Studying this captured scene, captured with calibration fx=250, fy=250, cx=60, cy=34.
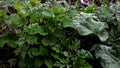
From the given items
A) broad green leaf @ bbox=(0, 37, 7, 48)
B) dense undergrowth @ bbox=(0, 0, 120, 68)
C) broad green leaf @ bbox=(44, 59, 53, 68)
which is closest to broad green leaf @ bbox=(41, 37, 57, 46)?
dense undergrowth @ bbox=(0, 0, 120, 68)

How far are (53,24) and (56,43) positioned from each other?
0.14m

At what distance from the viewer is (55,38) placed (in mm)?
1734

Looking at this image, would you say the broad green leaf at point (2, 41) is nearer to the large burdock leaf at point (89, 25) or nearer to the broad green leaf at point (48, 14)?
the broad green leaf at point (48, 14)

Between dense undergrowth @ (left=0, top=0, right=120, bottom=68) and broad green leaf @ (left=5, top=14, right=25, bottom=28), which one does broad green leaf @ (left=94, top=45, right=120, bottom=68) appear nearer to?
dense undergrowth @ (left=0, top=0, right=120, bottom=68)

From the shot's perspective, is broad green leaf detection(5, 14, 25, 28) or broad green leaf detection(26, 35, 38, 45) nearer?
broad green leaf detection(26, 35, 38, 45)

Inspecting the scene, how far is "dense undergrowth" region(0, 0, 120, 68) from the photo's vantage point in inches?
66.4

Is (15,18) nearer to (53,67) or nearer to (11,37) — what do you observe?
(11,37)

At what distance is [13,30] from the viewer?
74.3 inches

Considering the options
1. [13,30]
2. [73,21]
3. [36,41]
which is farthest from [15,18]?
[73,21]

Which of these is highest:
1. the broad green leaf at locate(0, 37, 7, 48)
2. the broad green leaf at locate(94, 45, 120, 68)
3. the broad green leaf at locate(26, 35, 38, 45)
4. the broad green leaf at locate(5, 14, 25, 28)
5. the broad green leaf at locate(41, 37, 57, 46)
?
the broad green leaf at locate(5, 14, 25, 28)

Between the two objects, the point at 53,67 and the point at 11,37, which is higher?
the point at 11,37

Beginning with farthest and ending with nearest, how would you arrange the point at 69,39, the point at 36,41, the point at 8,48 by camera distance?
the point at 8,48 → the point at 69,39 → the point at 36,41

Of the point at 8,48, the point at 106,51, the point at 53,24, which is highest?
the point at 53,24

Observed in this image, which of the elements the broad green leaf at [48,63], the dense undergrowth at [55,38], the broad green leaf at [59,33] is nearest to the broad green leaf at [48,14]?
the dense undergrowth at [55,38]
